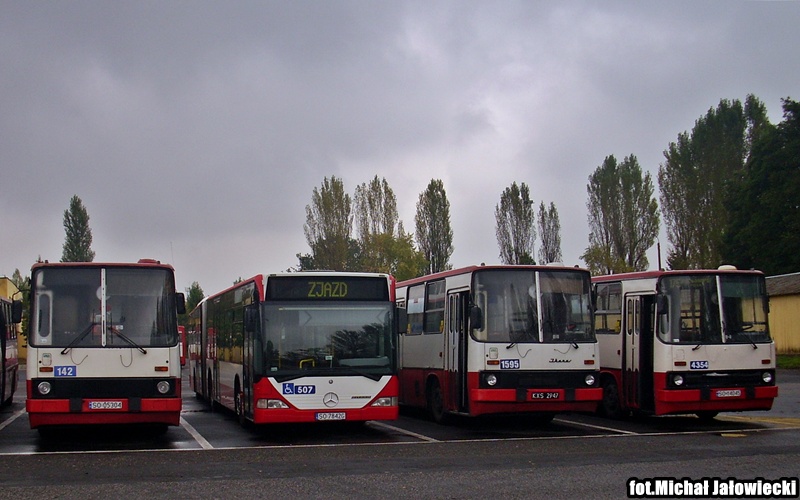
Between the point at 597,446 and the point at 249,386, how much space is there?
5.92m

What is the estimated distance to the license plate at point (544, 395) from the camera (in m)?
17.1

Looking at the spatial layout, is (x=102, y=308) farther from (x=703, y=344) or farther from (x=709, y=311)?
(x=709, y=311)

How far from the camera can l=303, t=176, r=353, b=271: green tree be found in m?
80.3

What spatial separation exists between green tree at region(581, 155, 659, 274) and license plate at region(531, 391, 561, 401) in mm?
49500

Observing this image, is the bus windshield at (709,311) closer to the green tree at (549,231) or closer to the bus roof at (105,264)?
the bus roof at (105,264)

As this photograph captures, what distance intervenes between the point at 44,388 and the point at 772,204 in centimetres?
4993

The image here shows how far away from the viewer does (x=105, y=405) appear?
15.6 m

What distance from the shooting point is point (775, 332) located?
5025 cm

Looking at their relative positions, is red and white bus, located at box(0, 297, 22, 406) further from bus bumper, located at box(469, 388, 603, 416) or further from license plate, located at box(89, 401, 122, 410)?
bus bumper, located at box(469, 388, 603, 416)

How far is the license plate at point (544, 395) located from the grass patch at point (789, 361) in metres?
28.7

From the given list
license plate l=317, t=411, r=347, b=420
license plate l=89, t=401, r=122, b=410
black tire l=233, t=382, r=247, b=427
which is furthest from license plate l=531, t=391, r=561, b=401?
license plate l=89, t=401, r=122, b=410

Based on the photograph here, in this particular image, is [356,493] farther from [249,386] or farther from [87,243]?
[87,243]

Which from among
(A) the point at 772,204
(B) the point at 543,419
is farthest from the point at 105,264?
(A) the point at 772,204

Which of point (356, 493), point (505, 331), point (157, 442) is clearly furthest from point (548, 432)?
point (356, 493)
